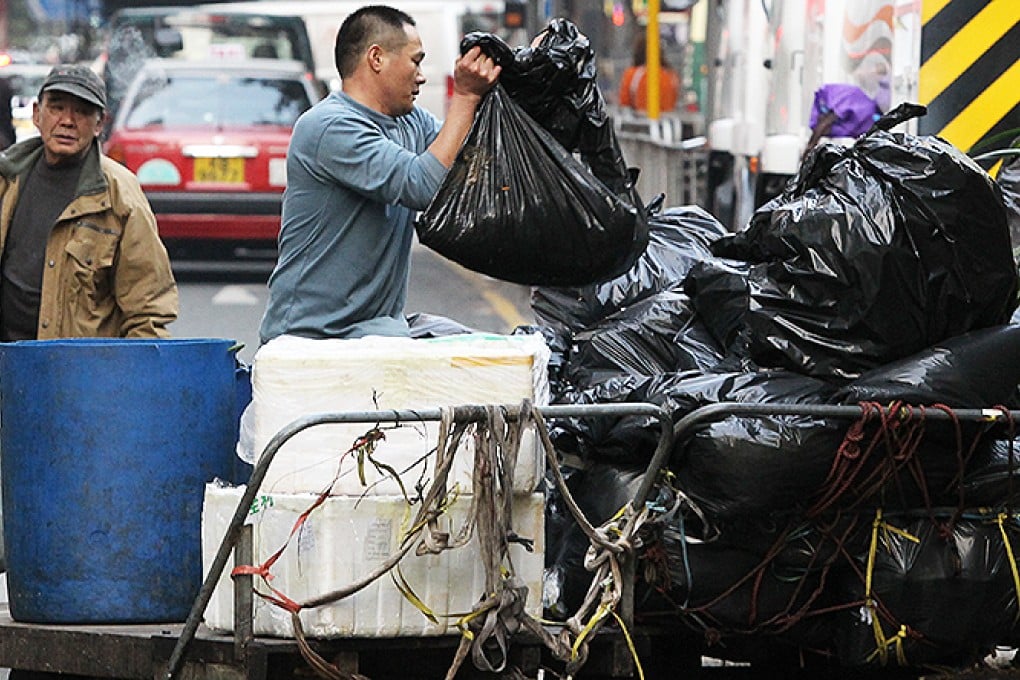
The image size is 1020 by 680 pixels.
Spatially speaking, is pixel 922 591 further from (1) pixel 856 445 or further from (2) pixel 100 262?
(2) pixel 100 262

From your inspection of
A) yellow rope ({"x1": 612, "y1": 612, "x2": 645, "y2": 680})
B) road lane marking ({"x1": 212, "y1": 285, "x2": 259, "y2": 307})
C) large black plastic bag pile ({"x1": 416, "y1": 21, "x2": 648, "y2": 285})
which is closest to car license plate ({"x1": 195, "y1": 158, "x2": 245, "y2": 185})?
road lane marking ({"x1": 212, "y1": 285, "x2": 259, "y2": 307})

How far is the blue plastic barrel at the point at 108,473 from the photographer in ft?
14.4

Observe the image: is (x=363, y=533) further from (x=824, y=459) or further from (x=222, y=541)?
(x=824, y=459)

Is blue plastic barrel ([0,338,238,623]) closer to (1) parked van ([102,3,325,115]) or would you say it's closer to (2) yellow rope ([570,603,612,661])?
(2) yellow rope ([570,603,612,661])

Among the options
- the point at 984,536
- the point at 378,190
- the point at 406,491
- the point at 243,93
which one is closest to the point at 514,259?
the point at 378,190

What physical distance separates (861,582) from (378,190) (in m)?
1.54

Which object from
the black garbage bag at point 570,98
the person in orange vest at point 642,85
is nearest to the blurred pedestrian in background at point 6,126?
the person in orange vest at point 642,85

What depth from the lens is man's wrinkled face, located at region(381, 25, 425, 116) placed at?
5.21 meters

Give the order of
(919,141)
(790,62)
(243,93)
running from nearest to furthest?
1. (919,141)
2. (790,62)
3. (243,93)

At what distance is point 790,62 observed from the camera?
1257 centimetres

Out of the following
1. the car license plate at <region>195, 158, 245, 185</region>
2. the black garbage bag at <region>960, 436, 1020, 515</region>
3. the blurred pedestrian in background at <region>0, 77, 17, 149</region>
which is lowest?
the blurred pedestrian in background at <region>0, 77, 17, 149</region>

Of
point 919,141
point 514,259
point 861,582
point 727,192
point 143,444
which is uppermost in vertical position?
point 919,141

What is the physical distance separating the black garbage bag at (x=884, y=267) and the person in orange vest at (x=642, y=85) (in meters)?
13.7

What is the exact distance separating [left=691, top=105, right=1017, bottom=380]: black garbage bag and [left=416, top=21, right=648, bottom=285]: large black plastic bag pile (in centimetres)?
43
